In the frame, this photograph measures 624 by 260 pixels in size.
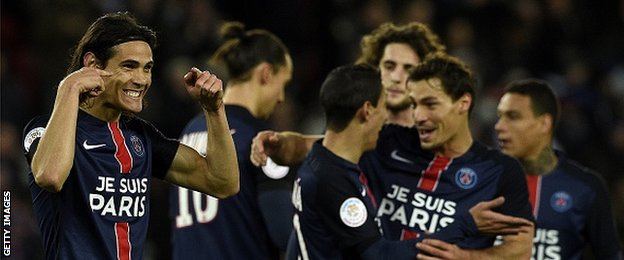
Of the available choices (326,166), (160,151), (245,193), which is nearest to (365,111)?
(326,166)

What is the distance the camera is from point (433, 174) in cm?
591

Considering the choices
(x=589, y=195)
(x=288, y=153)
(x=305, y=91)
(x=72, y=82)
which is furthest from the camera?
(x=305, y=91)

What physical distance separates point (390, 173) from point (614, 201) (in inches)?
227

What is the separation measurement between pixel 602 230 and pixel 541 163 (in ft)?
1.98

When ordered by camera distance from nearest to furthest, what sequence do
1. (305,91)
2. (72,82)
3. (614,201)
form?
(72,82), (614,201), (305,91)

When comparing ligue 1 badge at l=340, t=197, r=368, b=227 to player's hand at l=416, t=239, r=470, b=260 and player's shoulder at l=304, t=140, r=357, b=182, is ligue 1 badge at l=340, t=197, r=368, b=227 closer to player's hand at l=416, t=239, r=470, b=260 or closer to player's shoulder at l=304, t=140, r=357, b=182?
player's shoulder at l=304, t=140, r=357, b=182

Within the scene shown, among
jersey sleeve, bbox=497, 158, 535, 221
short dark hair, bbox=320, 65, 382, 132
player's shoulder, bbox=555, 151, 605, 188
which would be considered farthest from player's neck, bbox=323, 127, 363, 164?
player's shoulder, bbox=555, 151, 605, 188

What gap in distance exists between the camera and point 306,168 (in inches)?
221

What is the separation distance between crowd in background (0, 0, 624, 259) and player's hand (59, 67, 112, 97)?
6.16 meters

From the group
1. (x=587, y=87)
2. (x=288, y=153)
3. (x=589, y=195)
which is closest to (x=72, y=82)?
(x=288, y=153)

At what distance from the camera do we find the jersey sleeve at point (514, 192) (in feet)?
18.6

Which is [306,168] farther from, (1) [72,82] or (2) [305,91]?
(2) [305,91]

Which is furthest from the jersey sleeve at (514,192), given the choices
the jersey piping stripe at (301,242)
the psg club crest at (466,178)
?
the jersey piping stripe at (301,242)

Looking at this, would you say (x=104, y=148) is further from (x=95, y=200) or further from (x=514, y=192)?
(x=514, y=192)
